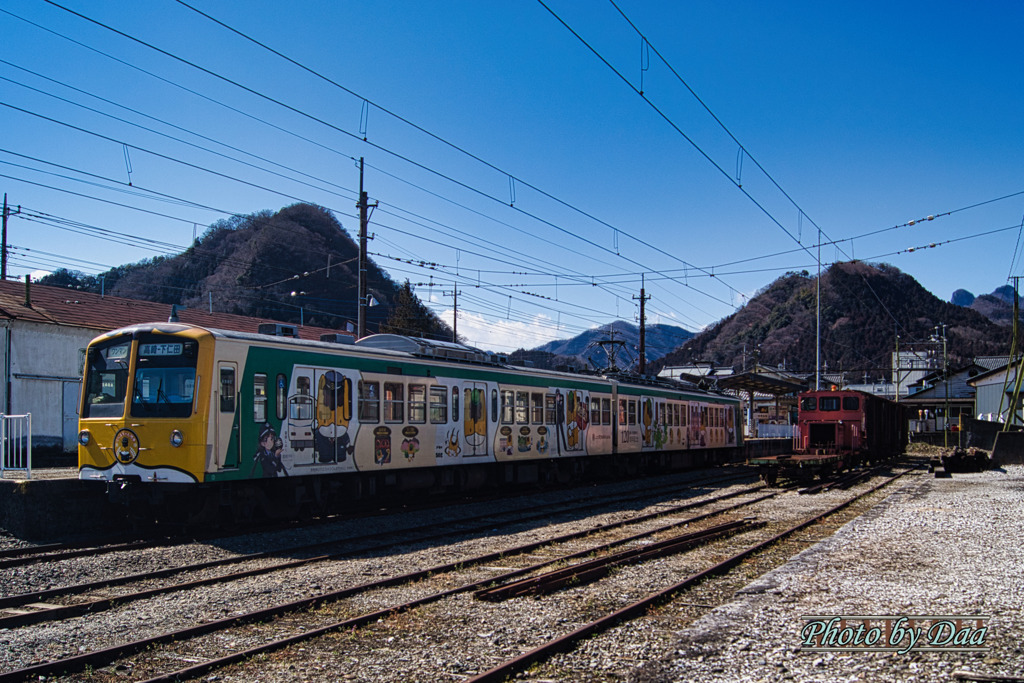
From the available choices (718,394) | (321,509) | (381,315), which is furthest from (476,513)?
(381,315)

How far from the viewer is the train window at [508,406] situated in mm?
18375

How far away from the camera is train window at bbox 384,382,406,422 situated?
14828 millimetres

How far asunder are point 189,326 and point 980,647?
1036cm

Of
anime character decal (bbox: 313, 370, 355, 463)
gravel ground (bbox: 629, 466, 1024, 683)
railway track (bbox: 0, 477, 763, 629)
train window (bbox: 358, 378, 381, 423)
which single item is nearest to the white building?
train window (bbox: 358, 378, 381, 423)

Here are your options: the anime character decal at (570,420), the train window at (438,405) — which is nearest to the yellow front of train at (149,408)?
the train window at (438,405)

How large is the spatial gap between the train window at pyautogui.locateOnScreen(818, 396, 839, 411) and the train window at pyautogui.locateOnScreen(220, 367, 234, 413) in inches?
826

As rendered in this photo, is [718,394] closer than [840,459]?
No

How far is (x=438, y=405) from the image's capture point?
16266 mm

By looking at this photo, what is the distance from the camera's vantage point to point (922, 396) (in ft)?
218

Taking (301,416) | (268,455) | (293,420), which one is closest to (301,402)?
(301,416)

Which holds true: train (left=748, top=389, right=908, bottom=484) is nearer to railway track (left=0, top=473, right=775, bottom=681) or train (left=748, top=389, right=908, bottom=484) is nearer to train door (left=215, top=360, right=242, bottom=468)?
railway track (left=0, top=473, right=775, bottom=681)

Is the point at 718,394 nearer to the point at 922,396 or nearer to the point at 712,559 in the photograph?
the point at 712,559

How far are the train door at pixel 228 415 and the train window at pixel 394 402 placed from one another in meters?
3.40

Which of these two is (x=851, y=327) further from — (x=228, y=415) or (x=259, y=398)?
(x=228, y=415)
